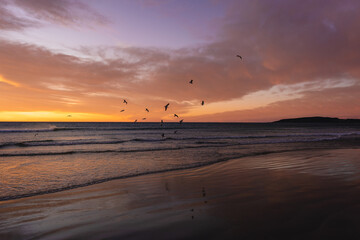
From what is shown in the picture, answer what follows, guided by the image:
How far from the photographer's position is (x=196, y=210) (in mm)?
5383

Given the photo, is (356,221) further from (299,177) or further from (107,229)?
(107,229)

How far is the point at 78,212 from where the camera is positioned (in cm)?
555

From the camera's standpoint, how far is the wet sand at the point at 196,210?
14.0 ft

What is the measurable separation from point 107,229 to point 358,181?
8.30m

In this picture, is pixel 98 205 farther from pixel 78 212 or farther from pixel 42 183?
pixel 42 183

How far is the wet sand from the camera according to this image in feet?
14.0

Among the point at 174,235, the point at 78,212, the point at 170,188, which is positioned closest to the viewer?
the point at 174,235

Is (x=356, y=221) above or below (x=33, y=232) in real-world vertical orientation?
above

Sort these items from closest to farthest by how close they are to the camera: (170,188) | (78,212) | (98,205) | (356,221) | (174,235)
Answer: (174,235), (356,221), (78,212), (98,205), (170,188)

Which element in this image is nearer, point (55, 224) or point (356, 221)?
point (356, 221)

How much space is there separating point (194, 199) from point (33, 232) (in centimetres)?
382

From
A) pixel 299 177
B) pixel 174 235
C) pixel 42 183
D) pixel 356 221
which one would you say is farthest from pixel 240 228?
pixel 42 183

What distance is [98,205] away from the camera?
6074 mm

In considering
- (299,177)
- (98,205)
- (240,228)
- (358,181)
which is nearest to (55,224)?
(98,205)
